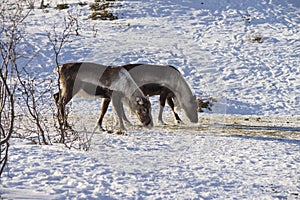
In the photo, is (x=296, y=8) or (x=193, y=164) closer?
(x=193, y=164)

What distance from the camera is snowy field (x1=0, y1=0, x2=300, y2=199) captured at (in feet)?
18.5

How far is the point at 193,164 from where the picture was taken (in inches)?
265

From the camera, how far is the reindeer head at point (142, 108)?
8.96 m

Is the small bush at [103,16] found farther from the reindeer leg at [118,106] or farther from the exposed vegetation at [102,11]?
the reindeer leg at [118,106]

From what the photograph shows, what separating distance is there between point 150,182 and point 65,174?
1.06 meters

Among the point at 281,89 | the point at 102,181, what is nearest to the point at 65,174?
the point at 102,181

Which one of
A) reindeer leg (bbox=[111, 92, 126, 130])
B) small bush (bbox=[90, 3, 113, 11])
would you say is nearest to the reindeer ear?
reindeer leg (bbox=[111, 92, 126, 130])

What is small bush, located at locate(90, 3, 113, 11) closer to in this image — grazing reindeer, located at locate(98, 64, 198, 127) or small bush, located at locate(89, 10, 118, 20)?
small bush, located at locate(89, 10, 118, 20)

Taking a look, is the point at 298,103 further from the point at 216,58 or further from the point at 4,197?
the point at 4,197

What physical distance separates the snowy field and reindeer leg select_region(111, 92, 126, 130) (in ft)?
0.90

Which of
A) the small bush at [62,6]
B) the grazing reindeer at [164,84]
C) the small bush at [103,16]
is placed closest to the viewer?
the grazing reindeer at [164,84]

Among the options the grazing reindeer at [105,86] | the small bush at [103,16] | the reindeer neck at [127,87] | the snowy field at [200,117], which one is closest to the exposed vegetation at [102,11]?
the small bush at [103,16]

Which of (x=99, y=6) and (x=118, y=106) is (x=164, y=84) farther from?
(x=99, y=6)

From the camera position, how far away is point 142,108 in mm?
9062
